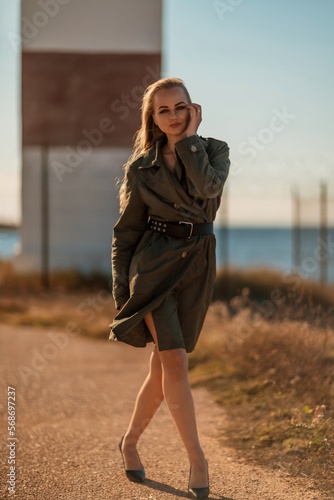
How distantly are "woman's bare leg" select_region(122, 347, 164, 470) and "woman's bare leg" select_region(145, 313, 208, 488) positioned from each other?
0.21m

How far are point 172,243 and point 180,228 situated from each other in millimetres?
83

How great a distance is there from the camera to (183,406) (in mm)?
3658

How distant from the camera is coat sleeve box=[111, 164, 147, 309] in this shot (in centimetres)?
383

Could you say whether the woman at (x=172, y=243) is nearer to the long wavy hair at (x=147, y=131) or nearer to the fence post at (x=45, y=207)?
the long wavy hair at (x=147, y=131)

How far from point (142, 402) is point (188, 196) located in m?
1.12

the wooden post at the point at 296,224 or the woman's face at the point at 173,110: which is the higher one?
the woman's face at the point at 173,110

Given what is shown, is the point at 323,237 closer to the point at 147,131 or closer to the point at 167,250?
the point at 147,131

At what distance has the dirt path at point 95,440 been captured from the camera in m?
3.75

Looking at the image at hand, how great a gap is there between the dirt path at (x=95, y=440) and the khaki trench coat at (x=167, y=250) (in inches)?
29.1

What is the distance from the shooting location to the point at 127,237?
3859 millimetres

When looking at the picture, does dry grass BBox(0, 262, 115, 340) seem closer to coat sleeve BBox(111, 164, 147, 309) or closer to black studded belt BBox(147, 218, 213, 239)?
coat sleeve BBox(111, 164, 147, 309)

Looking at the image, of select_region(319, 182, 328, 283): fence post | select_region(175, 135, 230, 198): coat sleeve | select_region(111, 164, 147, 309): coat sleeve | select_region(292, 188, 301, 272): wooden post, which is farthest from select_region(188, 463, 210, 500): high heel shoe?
select_region(292, 188, 301, 272): wooden post

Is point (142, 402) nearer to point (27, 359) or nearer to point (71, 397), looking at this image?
point (71, 397)

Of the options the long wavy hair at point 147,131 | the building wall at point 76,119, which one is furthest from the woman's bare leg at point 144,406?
the building wall at point 76,119
